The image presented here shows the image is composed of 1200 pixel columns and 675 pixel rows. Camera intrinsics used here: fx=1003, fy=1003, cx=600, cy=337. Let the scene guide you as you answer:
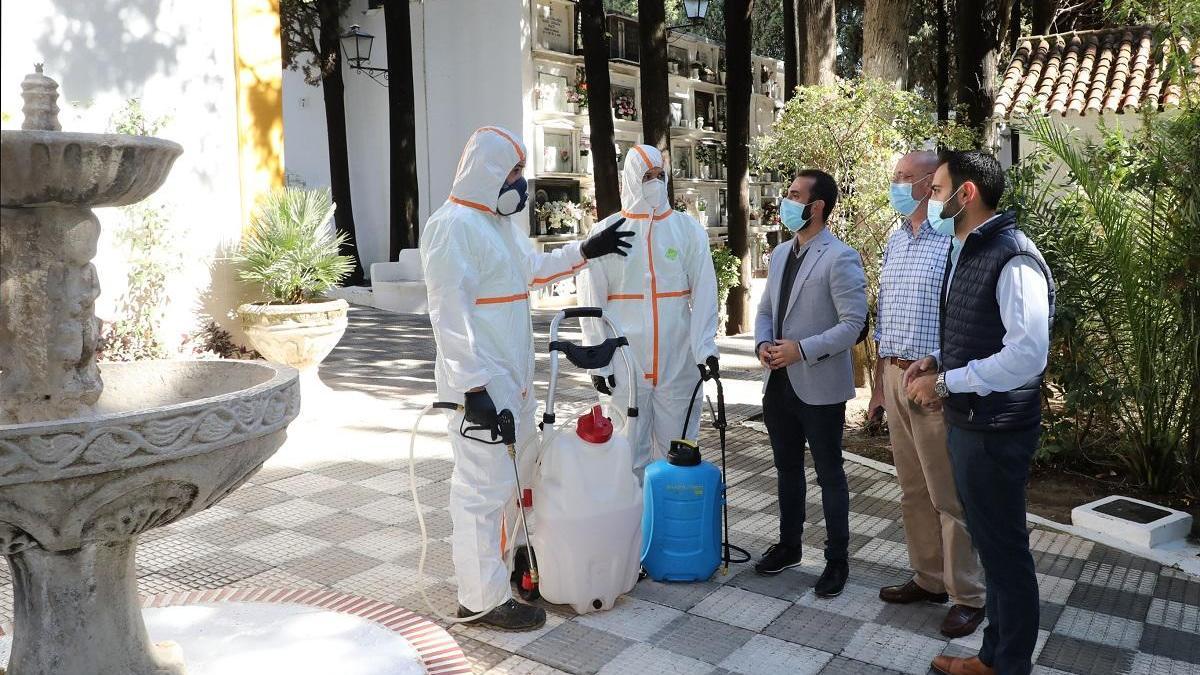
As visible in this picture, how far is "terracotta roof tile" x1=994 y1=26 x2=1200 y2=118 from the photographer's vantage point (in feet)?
37.9

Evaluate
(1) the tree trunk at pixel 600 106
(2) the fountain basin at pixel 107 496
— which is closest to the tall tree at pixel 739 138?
(1) the tree trunk at pixel 600 106

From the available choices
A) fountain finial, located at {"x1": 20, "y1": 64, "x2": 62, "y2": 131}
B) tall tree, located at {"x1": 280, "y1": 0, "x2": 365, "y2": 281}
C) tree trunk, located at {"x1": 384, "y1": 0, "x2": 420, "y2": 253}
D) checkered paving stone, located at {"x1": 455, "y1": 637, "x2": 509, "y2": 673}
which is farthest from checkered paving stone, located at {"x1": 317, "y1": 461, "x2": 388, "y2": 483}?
tall tree, located at {"x1": 280, "y1": 0, "x2": 365, "y2": 281}

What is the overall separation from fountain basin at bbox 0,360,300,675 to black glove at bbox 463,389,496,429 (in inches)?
28.8

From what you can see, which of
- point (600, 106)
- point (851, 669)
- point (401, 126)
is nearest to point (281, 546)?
point (851, 669)

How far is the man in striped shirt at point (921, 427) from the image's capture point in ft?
12.4

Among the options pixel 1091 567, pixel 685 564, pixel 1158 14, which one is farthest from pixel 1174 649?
pixel 1158 14

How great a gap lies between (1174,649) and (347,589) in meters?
3.26

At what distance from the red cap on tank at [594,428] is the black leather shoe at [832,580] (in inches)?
44.1

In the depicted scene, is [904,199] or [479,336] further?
[904,199]

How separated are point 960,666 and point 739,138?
9847 millimetres

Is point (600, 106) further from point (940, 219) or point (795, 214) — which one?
point (940, 219)

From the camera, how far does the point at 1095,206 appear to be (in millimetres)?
5648

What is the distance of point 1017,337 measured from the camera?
9.79 feet

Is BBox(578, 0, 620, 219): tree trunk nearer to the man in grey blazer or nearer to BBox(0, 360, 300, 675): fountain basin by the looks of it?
the man in grey blazer
